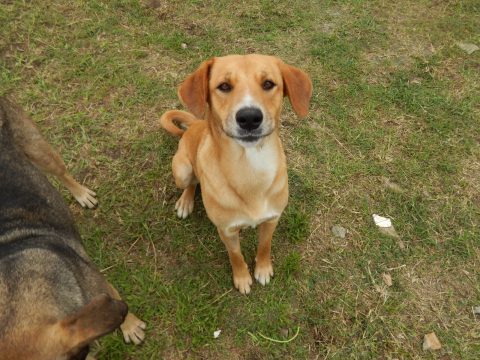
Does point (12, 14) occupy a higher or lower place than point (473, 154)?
higher

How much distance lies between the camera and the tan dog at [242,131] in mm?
2148

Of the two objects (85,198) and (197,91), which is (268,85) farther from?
(85,198)

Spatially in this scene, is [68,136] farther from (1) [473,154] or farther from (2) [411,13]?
(2) [411,13]

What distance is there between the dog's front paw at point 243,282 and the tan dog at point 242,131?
2.19ft

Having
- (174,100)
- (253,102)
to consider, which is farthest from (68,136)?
(253,102)

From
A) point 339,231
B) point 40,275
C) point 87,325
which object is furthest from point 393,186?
point 40,275

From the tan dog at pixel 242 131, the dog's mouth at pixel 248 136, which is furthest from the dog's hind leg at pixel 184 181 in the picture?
the dog's mouth at pixel 248 136

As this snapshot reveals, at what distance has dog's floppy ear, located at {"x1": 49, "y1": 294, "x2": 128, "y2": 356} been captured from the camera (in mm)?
1562

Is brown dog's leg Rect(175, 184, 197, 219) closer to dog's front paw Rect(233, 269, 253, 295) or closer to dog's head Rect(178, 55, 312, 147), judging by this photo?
dog's front paw Rect(233, 269, 253, 295)

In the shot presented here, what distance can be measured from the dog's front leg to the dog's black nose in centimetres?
108

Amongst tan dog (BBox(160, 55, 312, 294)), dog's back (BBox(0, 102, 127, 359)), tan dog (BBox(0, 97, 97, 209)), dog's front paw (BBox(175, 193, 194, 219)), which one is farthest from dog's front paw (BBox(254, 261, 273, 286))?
tan dog (BBox(0, 97, 97, 209))

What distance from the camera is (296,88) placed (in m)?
2.45

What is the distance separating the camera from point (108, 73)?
4629 millimetres

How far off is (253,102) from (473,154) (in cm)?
359
